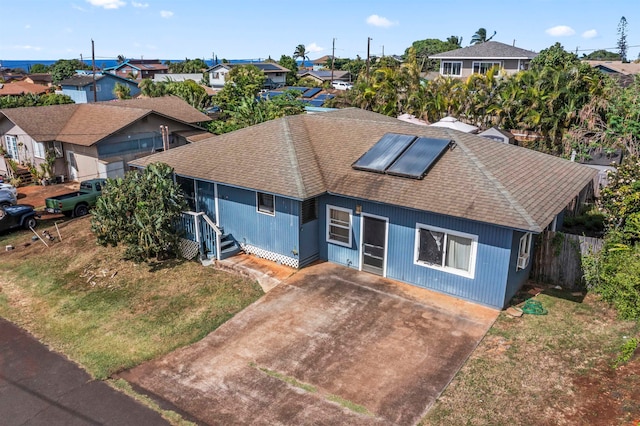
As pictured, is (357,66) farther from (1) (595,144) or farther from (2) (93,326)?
(2) (93,326)

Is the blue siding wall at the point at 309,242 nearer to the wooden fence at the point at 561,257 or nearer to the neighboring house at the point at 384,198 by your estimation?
the neighboring house at the point at 384,198

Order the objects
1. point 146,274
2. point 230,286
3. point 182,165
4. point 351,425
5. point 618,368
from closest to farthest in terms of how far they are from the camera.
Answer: point 351,425
point 618,368
point 230,286
point 146,274
point 182,165

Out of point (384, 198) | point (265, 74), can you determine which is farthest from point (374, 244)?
point (265, 74)

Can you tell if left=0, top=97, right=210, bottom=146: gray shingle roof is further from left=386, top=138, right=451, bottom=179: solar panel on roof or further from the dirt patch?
the dirt patch

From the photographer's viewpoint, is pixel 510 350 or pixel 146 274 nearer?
pixel 510 350

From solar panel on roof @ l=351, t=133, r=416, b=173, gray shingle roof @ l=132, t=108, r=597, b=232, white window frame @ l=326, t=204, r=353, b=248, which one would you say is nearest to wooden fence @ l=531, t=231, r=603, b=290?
gray shingle roof @ l=132, t=108, r=597, b=232

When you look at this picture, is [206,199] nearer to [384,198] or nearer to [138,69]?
[384,198]

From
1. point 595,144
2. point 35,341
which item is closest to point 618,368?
point 35,341
